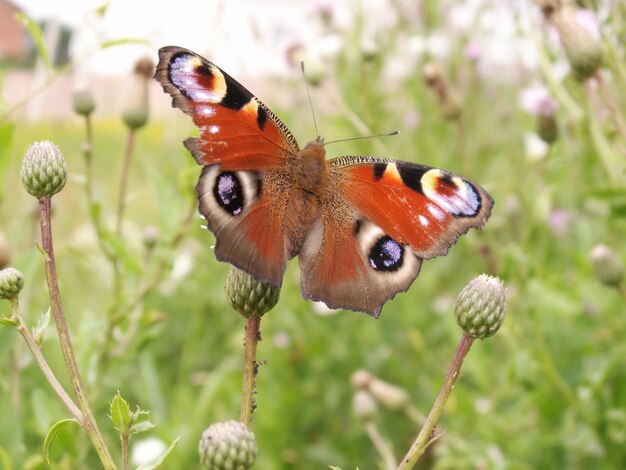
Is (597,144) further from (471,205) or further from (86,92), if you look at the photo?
(86,92)

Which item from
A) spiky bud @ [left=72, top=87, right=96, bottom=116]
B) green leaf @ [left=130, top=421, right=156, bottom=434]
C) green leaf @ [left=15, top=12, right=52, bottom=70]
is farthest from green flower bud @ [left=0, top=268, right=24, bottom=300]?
spiky bud @ [left=72, top=87, right=96, bottom=116]

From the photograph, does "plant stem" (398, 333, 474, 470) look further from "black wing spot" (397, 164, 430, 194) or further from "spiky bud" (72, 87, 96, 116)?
"spiky bud" (72, 87, 96, 116)

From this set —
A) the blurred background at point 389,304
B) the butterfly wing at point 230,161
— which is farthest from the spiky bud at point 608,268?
the butterfly wing at point 230,161

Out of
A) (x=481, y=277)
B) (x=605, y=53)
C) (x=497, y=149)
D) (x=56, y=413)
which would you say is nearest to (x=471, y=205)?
(x=481, y=277)

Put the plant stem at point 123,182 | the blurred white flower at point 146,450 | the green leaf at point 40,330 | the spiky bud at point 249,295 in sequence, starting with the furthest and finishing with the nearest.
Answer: the blurred white flower at point 146,450 → the plant stem at point 123,182 → the spiky bud at point 249,295 → the green leaf at point 40,330

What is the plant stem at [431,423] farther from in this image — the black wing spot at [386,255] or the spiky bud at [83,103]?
the spiky bud at [83,103]

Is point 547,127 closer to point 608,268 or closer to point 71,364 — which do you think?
point 608,268

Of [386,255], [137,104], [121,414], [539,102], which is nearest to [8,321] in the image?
[121,414]
